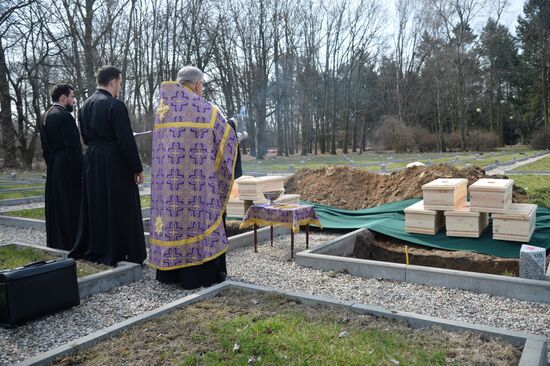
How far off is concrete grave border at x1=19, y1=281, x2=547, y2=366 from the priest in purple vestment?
0.43 meters

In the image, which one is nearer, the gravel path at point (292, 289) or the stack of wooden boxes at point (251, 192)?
the gravel path at point (292, 289)

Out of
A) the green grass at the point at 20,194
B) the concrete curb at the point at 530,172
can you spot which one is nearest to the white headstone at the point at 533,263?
the concrete curb at the point at 530,172

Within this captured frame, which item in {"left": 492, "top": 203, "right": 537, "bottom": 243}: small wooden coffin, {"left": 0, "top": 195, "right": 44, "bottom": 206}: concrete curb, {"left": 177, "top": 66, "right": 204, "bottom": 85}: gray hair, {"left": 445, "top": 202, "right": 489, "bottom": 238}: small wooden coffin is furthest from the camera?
Answer: {"left": 0, "top": 195, "right": 44, "bottom": 206}: concrete curb

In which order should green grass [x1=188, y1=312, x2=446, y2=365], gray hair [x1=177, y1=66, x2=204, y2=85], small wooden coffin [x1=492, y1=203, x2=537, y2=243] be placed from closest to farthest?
green grass [x1=188, y1=312, x2=446, y2=365], gray hair [x1=177, y1=66, x2=204, y2=85], small wooden coffin [x1=492, y1=203, x2=537, y2=243]

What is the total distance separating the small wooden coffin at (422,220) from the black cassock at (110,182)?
430 cm

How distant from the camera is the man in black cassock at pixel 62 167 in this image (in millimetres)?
6246

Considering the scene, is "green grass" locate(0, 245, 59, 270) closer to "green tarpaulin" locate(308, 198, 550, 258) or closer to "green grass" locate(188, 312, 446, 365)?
"green grass" locate(188, 312, 446, 365)

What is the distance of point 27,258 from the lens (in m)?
6.11

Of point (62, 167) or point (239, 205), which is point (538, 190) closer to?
point (239, 205)

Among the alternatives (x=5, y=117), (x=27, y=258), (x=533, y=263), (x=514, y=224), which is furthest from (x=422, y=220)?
(x=5, y=117)

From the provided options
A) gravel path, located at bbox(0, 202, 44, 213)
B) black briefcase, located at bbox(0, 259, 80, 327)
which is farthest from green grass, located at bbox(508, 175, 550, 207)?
gravel path, located at bbox(0, 202, 44, 213)

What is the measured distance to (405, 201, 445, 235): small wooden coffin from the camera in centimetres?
727

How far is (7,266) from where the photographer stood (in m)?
5.75

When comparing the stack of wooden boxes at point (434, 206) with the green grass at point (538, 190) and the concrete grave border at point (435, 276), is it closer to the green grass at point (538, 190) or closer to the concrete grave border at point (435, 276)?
the concrete grave border at point (435, 276)
